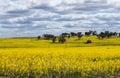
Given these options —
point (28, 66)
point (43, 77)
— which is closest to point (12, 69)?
point (28, 66)

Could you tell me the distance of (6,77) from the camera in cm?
1764

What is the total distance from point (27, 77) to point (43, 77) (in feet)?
3.74

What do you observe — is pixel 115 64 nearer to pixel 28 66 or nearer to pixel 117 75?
pixel 117 75

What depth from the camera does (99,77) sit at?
17.0m

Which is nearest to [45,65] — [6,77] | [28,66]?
[28,66]

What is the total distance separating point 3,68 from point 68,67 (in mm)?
4094

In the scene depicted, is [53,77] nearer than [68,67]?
Yes

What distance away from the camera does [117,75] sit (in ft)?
58.1

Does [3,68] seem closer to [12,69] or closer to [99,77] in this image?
[12,69]

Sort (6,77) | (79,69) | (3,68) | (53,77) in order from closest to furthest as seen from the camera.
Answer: (53,77), (6,77), (79,69), (3,68)

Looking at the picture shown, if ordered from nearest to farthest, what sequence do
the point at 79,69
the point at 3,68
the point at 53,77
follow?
the point at 53,77, the point at 79,69, the point at 3,68

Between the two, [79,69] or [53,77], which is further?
[79,69]

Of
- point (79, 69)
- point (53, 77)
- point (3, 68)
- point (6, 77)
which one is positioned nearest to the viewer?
point (53, 77)

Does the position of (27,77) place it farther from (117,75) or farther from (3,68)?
(117,75)
